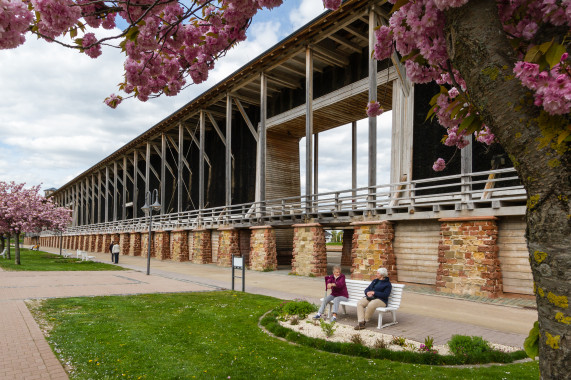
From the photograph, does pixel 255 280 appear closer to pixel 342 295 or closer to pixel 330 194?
pixel 330 194

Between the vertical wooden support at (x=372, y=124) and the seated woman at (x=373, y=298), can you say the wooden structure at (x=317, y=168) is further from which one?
the seated woman at (x=373, y=298)

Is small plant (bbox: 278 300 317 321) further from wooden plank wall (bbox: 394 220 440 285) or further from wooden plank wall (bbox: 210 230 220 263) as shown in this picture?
wooden plank wall (bbox: 210 230 220 263)

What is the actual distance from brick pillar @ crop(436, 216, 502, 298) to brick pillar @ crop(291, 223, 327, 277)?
601cm

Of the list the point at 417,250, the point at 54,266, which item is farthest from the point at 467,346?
the point at 54,266

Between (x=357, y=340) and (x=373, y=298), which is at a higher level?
(x=373, y=298)

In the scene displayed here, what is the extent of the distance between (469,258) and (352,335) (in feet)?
22.6

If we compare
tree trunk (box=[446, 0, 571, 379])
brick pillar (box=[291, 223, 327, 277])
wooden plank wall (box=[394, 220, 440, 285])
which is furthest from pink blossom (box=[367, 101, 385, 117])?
brick pillar (box=[291, 223, 327, 277])

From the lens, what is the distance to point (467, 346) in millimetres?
6344

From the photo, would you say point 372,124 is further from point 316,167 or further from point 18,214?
point 18,214

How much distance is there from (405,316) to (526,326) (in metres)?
2.39

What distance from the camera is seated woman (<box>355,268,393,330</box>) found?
27.3 ft

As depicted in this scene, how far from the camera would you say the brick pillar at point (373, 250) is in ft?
49.5

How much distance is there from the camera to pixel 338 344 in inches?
265

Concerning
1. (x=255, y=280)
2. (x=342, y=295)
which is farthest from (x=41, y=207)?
(x=342, y=295)
